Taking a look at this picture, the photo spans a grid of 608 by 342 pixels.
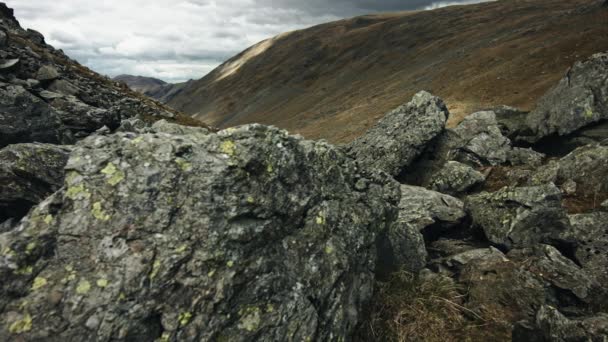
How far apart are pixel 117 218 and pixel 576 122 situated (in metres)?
25.7

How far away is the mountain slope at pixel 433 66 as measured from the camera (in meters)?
58.2

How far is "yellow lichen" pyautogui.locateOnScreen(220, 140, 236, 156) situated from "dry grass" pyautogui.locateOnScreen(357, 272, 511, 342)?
4.84 metres

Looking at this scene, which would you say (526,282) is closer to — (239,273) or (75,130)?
(239,273)

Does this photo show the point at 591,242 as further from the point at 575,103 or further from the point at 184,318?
the point at 575,103

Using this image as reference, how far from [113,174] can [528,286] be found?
9851 millimetres

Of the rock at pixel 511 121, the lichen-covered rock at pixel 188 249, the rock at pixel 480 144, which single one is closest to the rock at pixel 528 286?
the lichen-covered rock at pixel 188 249

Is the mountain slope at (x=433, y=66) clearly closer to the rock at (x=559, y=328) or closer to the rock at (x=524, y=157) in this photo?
the rock at (x=524, y=157)

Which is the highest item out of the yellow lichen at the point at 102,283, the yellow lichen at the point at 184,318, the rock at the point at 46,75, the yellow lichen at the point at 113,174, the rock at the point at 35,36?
the rock at the point at 35,36

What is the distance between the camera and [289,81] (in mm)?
181375

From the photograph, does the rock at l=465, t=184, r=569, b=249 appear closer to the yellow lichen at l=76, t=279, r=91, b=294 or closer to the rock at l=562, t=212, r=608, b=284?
the rock at l=562, t=212, r=608, b=284

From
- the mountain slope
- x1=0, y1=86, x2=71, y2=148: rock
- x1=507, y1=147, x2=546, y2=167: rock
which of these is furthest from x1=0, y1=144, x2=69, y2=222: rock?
the mountain slope

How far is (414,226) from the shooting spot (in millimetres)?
11891

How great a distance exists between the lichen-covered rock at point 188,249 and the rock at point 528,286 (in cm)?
299

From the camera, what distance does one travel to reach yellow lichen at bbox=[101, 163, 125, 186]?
284 inches
